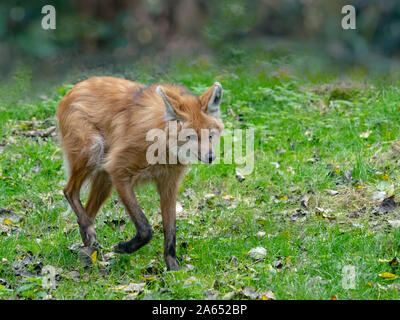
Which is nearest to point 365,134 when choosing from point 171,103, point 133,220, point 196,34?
point 171,103

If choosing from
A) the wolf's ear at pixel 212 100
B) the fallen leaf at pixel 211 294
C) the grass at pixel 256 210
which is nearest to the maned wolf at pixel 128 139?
the wolf's ear at pixel 212 100

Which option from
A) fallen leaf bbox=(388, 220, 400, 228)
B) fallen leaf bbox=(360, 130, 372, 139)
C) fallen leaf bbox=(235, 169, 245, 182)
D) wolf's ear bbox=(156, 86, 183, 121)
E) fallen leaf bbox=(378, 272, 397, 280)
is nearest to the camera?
fallen leaf bbox=(378, 272, 397, 280)

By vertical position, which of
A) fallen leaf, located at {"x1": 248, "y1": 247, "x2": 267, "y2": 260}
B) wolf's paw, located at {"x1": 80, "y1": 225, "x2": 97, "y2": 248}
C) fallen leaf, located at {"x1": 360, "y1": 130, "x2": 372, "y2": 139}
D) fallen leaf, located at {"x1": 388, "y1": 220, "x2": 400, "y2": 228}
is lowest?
fallen leaf, located at {"x1": 248, "y1": 247, "x2": 267, "y2": 260}

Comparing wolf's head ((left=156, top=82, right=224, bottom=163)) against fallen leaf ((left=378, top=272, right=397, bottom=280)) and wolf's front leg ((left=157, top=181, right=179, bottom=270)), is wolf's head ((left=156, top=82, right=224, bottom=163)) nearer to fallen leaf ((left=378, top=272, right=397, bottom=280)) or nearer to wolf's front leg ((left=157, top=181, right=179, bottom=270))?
wolf's front leg ((left=157, top=181, right=179, bottom=270))

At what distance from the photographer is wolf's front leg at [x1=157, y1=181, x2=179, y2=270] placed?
13.1ft

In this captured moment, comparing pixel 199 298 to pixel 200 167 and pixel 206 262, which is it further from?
pixel 200 167

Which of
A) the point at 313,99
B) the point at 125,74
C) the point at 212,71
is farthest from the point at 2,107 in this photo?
the point at 313,99

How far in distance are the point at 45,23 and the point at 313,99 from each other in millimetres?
4568

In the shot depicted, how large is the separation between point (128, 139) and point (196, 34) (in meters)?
6.05

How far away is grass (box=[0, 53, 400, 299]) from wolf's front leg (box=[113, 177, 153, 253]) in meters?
0.14

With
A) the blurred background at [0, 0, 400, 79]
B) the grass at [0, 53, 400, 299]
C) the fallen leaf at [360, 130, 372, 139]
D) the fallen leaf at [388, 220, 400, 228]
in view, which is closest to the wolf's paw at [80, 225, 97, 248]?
the grass at [0, 53, 400, 299]

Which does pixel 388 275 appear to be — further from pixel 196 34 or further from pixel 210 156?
pixel 196 34

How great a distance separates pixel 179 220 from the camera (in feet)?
15.6
